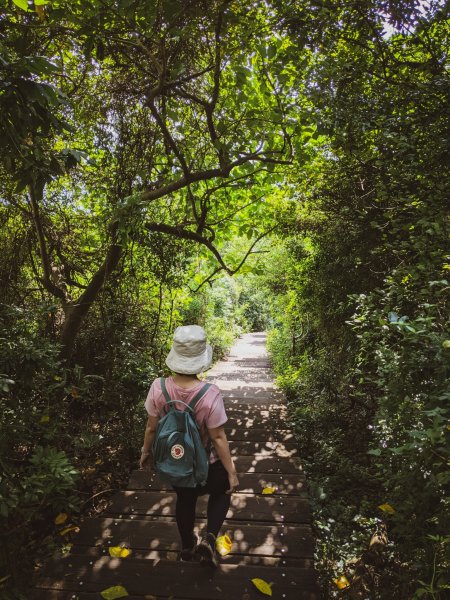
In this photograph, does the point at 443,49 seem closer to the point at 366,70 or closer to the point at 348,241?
the point at 366,70

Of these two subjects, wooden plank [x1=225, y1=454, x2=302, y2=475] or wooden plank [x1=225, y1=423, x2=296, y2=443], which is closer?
wooden plank [x1=225, y1=454, x2=302, y2=475]

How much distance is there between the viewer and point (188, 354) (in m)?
2.43

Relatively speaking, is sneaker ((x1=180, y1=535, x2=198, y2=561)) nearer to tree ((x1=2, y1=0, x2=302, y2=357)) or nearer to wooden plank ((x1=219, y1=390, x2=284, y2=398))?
tree ((x1=2, y1=0, x2=302, y2=357))

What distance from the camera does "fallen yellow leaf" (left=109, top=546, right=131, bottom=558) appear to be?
2857 millimetres

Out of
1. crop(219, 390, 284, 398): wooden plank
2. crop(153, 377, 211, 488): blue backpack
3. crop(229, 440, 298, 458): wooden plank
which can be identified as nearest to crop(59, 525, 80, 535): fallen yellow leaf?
crop(153, 377, 211, 488): blue backpack

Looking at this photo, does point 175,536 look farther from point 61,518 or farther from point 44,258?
point 44,258

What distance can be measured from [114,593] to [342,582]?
153cm

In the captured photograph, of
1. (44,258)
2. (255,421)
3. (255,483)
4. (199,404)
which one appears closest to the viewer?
(199,404)

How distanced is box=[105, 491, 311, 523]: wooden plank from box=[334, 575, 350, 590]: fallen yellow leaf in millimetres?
Result: 573

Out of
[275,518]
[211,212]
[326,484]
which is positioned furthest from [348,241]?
[275,518]

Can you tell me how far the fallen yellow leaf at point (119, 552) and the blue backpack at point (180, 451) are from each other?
3.48ft

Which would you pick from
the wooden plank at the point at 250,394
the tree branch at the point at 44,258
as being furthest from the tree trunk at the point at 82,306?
the wooden plank at the point at 250,394

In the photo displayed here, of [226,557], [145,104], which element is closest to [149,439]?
[226,557]

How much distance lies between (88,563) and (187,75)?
531 cm
